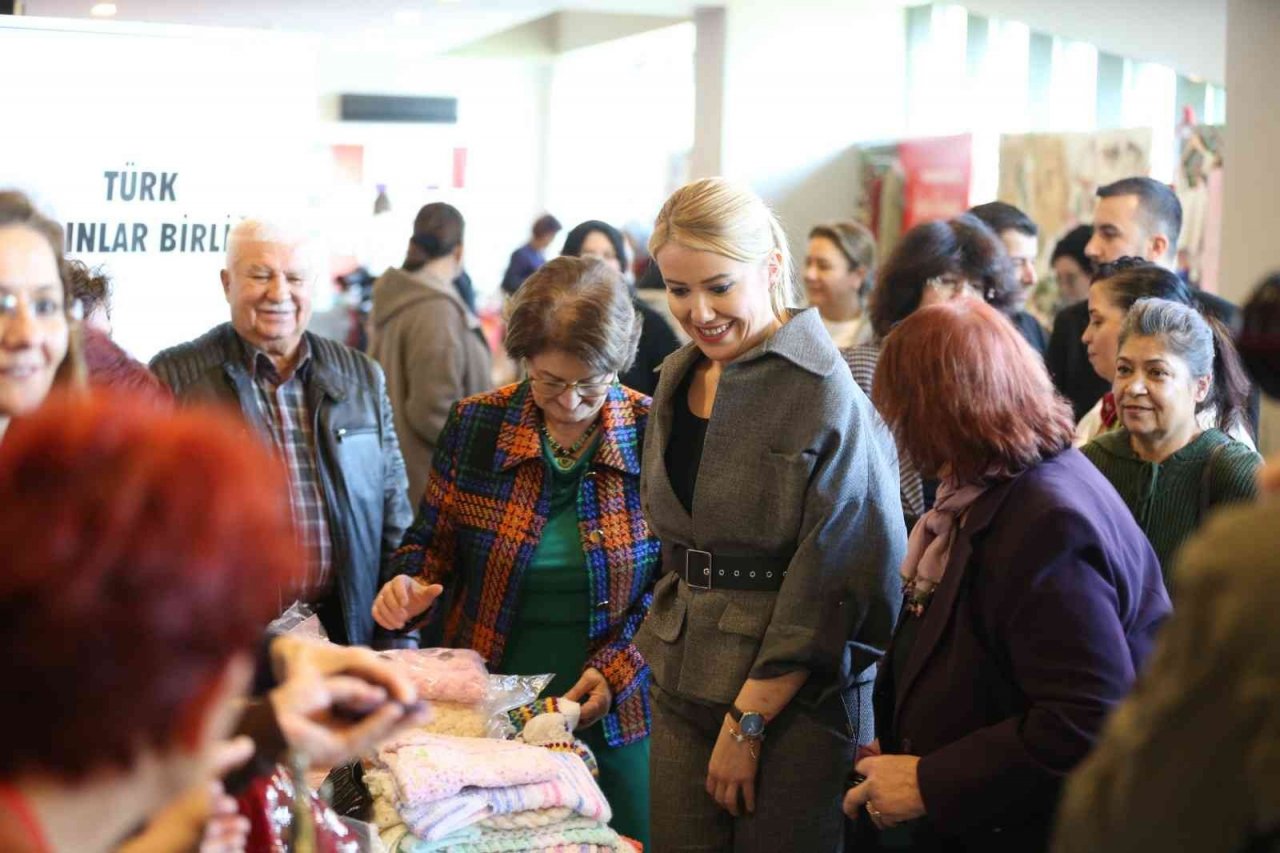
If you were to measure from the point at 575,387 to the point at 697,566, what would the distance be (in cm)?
49

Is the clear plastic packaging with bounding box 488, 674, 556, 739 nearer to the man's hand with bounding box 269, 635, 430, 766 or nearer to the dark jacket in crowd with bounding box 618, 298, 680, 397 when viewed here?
the man's hand with bounding box 269, 635, 430, 766

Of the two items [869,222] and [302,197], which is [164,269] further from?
[869,222]

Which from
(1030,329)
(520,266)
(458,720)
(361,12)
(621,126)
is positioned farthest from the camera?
(621,126)

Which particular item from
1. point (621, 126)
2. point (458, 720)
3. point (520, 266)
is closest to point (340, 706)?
point (458, 720)

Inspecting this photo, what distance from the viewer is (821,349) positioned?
241cm

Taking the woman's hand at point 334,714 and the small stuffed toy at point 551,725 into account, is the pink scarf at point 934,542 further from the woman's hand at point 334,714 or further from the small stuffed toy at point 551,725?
the woman's hand at point 334,714

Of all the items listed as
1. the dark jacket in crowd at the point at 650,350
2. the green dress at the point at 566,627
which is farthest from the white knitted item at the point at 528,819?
the dark jacket in crowd at the point at 650,350

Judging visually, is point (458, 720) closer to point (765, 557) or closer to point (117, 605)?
point (765, 557)

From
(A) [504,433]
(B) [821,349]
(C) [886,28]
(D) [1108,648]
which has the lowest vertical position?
(D) [1108,648]

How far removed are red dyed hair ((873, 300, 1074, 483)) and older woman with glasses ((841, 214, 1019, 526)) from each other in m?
1.77

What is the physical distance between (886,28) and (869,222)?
145 cm

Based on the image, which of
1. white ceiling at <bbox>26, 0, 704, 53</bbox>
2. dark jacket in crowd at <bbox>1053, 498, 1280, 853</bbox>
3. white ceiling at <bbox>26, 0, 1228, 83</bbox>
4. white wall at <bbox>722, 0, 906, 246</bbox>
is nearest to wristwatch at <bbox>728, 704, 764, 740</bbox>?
dark jacket in crowd at <bbox>1053, 498, 1280, 853</bbox>

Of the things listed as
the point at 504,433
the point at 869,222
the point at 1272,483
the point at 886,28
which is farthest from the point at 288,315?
the point at 886,28

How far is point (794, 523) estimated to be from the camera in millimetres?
2354
